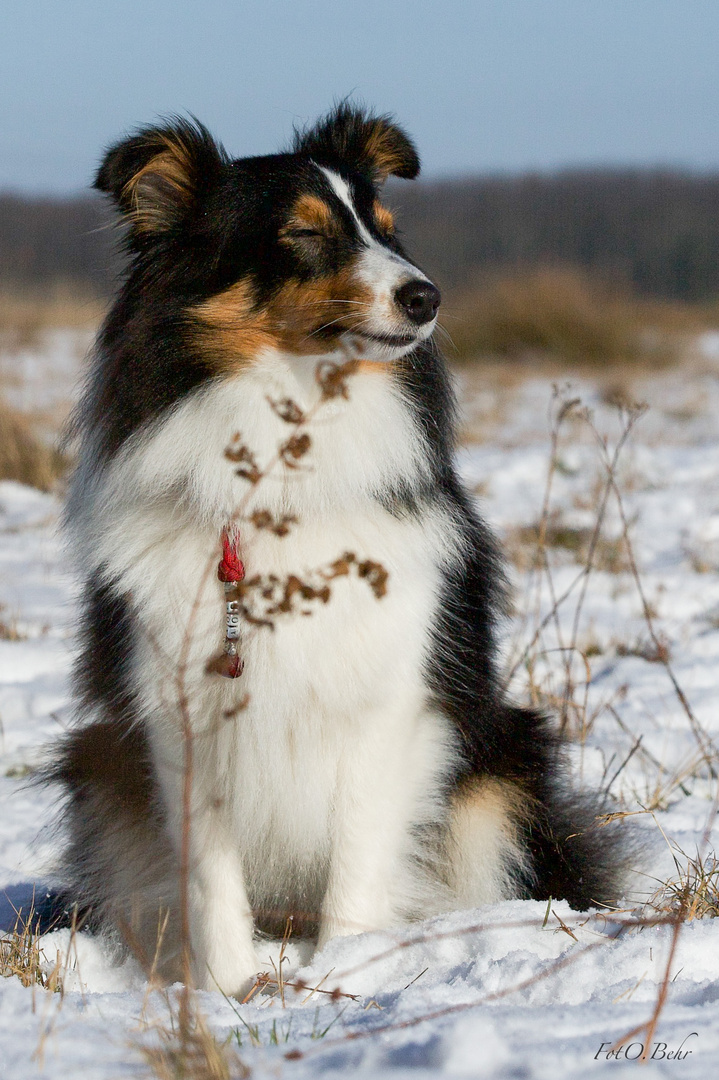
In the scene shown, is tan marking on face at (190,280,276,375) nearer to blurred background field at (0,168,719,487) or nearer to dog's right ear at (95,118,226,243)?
dog's right ear at (95,118,226,243)

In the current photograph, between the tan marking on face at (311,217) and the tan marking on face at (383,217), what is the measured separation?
0.78 ft

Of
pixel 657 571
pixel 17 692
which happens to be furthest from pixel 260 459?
pixel 657 571

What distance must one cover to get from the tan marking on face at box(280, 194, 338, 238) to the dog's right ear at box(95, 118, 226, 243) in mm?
255

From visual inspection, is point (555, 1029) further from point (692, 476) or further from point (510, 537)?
point (692, 476)

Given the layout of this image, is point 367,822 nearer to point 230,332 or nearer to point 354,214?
point 230,332

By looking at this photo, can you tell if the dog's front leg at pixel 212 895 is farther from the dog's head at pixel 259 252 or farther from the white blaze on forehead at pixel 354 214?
the white blaze on forehead at pixel 354 214

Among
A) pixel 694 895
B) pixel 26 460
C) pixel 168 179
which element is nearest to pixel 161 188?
pixel 168 179

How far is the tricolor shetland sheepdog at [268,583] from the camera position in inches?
101

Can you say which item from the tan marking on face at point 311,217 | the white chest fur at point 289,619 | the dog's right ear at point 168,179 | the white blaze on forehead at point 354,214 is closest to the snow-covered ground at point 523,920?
the white chest fur at point 289,619

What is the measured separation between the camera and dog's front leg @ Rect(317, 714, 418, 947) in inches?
103

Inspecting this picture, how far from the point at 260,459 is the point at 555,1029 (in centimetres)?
153

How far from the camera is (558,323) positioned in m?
17.6

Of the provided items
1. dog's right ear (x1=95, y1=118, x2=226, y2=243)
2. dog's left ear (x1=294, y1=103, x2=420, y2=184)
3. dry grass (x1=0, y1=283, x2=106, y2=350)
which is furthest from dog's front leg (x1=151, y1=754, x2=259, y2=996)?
dry grass (x1=0, y1=283, x2=106, y2=350)

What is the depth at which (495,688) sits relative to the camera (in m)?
3.10
